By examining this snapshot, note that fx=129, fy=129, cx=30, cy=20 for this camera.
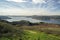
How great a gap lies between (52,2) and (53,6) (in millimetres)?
47

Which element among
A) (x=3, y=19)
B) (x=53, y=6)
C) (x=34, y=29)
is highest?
(x=53, y=6)

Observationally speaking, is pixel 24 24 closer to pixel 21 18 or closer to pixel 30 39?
pixel 21 18

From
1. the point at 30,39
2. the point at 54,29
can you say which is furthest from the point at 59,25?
the point at 30,39

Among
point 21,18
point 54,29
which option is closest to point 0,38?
point 21,18

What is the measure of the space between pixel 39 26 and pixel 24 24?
6.7 inches

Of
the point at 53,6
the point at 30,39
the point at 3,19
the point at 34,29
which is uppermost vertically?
the point at 53,6

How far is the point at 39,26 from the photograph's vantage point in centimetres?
145

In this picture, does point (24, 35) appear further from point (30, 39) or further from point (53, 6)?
point (53, 6)

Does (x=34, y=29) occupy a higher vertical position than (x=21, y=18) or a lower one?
lower

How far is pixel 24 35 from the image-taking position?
1.41m

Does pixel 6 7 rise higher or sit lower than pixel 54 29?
higher

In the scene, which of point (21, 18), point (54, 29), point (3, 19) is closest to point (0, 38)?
point (3, 19)

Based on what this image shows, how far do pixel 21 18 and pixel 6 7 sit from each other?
210 millimetres

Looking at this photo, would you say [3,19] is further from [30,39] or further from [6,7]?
[30,39]
